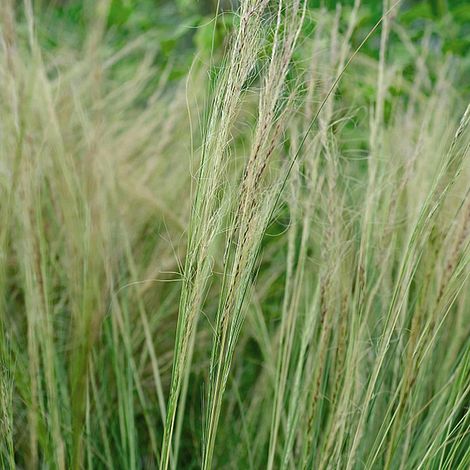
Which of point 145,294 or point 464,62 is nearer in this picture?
point 145,294

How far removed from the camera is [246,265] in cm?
81

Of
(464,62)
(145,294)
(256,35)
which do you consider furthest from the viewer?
(464,62)

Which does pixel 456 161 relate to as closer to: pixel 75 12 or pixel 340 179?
pixel 340 179

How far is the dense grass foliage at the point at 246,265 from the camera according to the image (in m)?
0.86

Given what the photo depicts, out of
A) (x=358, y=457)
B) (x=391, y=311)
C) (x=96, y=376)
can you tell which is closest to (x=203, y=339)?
(x=96, y=376)

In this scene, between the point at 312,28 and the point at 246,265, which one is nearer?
the point at 246,265

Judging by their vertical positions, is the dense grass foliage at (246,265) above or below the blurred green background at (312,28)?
below

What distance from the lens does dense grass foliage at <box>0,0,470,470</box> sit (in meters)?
0.86

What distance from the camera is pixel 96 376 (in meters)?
1.32

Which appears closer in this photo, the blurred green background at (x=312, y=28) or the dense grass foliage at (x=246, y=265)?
the dense grass foliage at (x=246, y=265)

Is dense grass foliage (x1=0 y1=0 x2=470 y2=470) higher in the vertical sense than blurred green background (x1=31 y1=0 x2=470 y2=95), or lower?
lower

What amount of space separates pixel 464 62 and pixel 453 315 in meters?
0.69

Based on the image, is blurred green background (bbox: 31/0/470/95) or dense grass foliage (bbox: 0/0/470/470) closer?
dense grass foliage (bbox: 0/0/470/470)

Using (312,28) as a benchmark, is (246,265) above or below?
below
